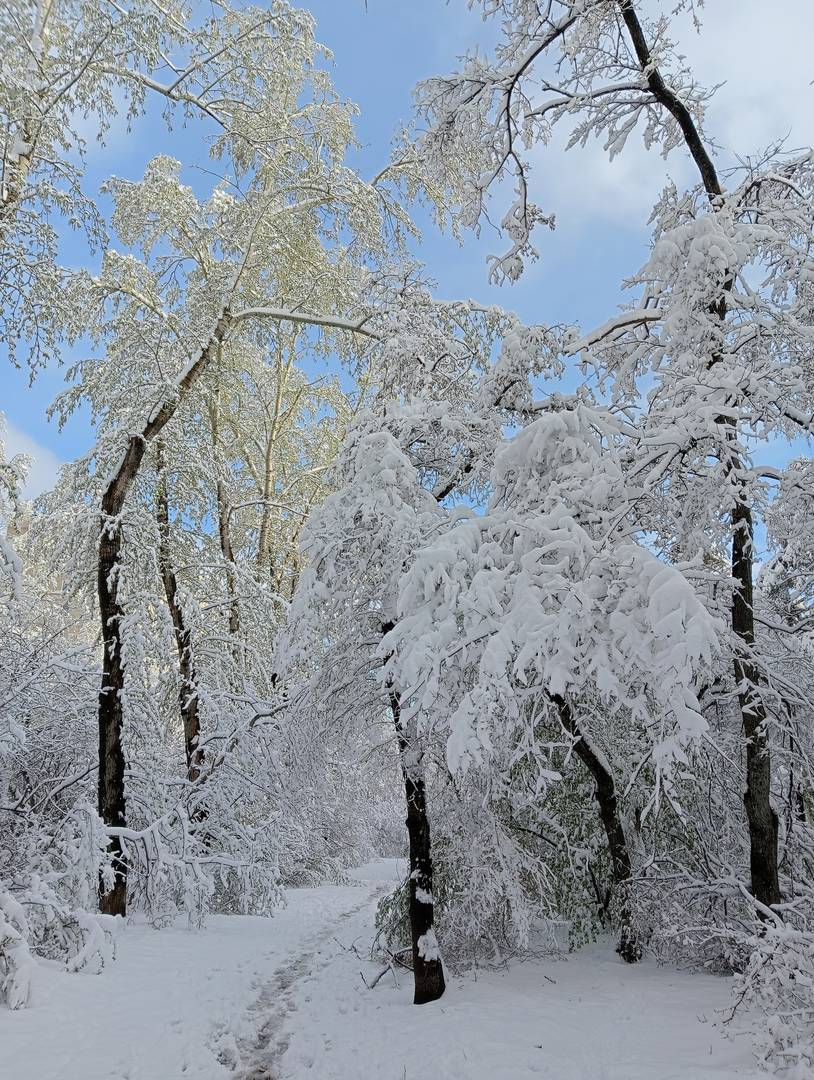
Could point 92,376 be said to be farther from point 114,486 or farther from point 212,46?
point 212,46

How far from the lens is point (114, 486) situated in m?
10.4

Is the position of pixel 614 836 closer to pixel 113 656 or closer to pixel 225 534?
pixel 113 656

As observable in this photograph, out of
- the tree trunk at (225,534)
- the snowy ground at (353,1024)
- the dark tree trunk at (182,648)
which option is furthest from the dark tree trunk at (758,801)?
the tree trunk at (225,534)

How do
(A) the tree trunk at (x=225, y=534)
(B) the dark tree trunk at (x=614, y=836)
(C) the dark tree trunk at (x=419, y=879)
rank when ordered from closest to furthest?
(C) the dark tree trunk at (x=419, y=879) → (B) the dark tree trunk at (x=614, y=836) → (A) the tree trunk at (x=225, y=534)

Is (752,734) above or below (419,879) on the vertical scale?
above

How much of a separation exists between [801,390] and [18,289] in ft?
26.9

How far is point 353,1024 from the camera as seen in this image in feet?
23.0

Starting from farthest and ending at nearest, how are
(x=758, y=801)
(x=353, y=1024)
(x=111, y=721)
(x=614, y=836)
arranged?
1. (x=111, y=721)
2. (x=614, y=836)
3. (x=353, y=1024)
4. (x=758, y=801)

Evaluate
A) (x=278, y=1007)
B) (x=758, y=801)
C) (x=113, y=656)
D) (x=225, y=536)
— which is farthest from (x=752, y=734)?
(x=225, y=536)

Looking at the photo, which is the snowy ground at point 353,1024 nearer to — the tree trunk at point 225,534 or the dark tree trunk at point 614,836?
the dark tree trunk at point 614,836

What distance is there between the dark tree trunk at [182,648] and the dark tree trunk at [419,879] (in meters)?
5.57

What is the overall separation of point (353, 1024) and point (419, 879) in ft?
4.62

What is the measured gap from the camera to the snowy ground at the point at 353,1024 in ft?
17.2

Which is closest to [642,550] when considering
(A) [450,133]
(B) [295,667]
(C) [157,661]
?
(B) [295,667]
